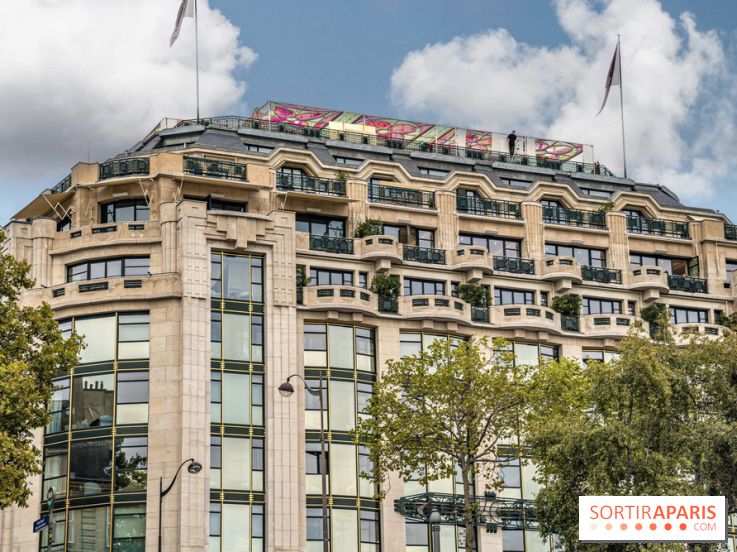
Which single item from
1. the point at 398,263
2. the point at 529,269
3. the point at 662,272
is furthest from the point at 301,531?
the point at 662,272

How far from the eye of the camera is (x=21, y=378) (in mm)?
55438

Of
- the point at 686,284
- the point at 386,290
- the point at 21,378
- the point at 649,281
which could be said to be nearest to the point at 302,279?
the point at 386,290

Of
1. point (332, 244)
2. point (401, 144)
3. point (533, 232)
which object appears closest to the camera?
point (332, 244)

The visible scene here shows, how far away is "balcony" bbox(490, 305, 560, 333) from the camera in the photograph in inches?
3408

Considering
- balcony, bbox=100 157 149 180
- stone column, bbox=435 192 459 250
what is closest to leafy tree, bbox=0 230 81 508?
balcony, bbox=100 157 149 180

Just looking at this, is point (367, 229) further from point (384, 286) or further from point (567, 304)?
point (567, 304)

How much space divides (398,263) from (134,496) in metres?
21.5

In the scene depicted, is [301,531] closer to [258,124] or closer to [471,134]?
[258,124]

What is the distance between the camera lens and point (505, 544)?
82.4m

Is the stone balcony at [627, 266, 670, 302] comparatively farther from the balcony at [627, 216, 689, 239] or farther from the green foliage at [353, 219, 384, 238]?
the green foliage at [353, 219, 384, 238]

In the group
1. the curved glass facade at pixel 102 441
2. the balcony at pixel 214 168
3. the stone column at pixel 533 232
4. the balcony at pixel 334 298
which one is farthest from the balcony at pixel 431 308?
the curved glass facade at pixel 102 441

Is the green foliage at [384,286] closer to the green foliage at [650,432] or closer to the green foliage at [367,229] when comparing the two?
the green foliage at [367,229]

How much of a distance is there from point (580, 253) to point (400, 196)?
12639mm

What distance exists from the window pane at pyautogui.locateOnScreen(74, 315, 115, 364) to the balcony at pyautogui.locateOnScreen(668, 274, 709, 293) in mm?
36386
